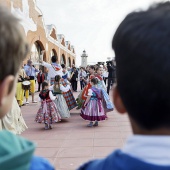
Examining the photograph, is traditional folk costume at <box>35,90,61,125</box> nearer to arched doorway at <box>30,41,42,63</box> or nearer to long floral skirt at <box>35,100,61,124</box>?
long floral skirt at <box>35,100,61,124</box>

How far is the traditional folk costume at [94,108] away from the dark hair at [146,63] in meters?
5.67

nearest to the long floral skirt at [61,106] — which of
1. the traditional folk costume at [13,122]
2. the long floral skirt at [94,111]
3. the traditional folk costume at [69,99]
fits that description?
the traditional folk costume at [69,99]

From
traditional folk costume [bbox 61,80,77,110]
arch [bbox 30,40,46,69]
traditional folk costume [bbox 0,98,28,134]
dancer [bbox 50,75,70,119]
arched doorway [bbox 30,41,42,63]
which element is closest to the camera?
traditional folk costume [bbox 0,98,28,134]

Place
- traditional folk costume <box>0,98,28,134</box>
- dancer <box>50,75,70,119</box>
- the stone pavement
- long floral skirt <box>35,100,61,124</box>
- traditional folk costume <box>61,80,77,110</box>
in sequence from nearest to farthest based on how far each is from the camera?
the stone pavement < traditional folk costume <box>0,98,28,134</box> < long floral skirt <box>35,100,61,124</box> < dancer <box>50,75,70,119</box> < traditional folk costume <box>61,80,77,110</box>

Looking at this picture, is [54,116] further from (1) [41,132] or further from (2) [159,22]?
(2) [159,22]

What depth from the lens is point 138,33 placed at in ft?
2.38

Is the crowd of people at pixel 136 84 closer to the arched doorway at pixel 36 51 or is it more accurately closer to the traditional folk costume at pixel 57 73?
the traditional folk costume at pixel 57 73

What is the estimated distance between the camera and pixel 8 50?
28.6 inches

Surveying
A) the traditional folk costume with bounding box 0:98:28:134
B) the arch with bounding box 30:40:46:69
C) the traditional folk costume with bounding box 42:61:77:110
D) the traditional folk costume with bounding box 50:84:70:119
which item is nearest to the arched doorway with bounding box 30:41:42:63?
the arch with bounding box 30:40:46:69

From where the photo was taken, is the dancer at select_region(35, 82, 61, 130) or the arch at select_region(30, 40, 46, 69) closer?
the dancer at select_region(35, 82, 61, 130)

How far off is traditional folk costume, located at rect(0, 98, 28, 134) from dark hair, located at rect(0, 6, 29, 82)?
4499mm

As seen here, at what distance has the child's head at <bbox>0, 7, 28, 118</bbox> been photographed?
72 centimetres

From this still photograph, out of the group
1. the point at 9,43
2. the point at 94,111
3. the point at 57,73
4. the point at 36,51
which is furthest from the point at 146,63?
the point at 36,51

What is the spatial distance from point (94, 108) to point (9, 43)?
19.1 feet
